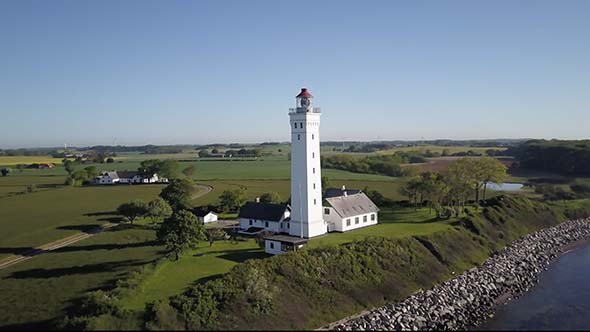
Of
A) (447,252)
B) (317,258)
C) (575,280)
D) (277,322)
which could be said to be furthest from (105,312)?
(575,280)

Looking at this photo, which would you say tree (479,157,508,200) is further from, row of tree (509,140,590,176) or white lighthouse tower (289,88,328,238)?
row of tree (509,140,590,176)

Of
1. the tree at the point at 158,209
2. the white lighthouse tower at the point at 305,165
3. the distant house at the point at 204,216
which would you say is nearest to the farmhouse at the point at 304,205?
the white lighthouse tower at the point at 305,165

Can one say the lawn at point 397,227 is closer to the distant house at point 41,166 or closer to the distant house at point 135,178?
the distant house at point 135,178

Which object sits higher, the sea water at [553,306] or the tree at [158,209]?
the tree at [158,209]

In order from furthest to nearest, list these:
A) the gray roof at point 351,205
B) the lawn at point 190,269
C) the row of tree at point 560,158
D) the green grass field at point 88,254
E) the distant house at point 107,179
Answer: the distant house at point 107,179 → the row of tree at point 560,158 → the gray roof at point 351,205 → the green grass field at point 88,254 → the lawn at point 190,269

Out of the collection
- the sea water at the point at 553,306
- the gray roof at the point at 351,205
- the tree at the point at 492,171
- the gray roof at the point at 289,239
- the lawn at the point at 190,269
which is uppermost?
the tree at the point at 492,171

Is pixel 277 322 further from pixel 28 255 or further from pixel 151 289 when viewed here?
pixel 28 255

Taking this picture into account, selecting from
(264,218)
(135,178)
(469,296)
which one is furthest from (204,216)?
(135,178)
